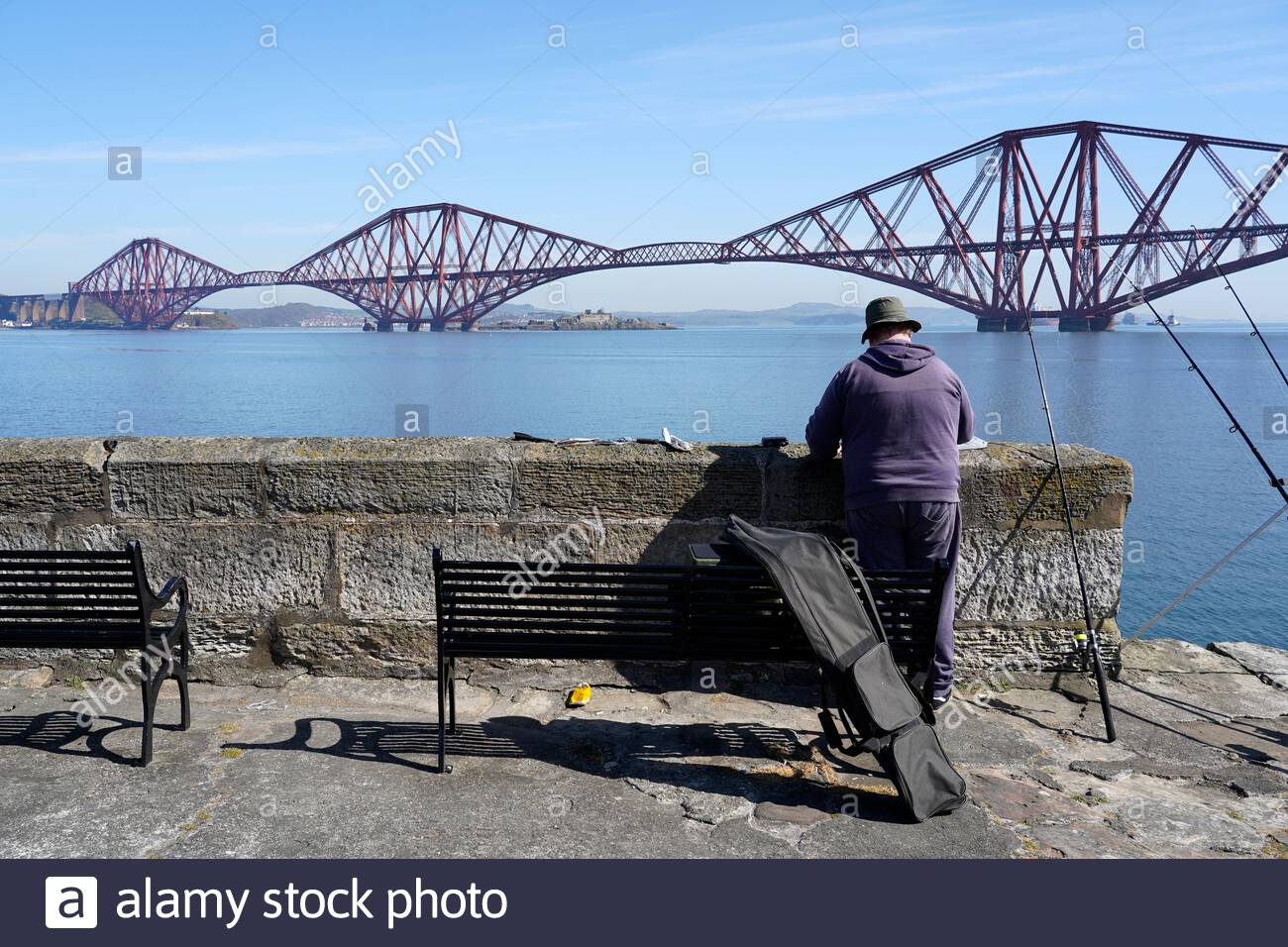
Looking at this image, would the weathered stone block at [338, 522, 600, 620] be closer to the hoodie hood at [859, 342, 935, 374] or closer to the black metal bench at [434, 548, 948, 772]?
the black metal bench at [434, 548, 948, 772]

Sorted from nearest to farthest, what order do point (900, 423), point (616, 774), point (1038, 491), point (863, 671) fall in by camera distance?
1. point (863, 671)
2. point (616, 774)
3. point (900, 423)
4. point (1038, 491)

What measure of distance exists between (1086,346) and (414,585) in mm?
85086

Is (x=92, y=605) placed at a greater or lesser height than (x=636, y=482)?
lesser

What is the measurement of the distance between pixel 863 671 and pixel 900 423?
3.09 feet

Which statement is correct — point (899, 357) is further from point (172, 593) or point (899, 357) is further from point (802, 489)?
point (172, 593)

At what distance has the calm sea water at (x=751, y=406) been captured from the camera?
16.0 meters

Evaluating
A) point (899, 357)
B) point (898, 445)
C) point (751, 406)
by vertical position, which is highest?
point (899, 357)

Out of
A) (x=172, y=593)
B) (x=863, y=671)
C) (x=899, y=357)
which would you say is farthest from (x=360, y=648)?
(x=899, y=357)

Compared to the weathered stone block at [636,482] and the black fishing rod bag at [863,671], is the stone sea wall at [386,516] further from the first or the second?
the black fishing rod bag at [863,671]

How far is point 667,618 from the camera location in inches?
124

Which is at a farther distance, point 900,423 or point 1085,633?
point 1085,633

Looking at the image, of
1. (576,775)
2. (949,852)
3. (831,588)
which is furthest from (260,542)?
(949,852)

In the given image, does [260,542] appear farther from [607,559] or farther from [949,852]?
[949,852]

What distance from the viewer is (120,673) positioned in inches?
152
